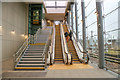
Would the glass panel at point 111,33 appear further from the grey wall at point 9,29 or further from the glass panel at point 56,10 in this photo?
the glass panel at point 56,10

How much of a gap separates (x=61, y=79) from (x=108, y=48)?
368 cm

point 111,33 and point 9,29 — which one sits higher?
point 9,29

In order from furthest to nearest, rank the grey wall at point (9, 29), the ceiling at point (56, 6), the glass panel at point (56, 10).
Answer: the glass panel at point (56, 10), the ceiling at point (56, 6), the grey wall at point (9, 29)

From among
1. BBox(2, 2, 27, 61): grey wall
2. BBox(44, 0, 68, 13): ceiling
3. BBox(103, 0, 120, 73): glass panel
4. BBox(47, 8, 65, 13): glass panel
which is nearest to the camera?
BBox(103, 0, 120, 73): glass panel

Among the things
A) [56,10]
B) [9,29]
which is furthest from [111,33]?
[56,10]

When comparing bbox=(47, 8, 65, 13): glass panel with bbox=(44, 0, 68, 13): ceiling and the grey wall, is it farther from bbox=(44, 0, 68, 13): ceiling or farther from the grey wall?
the grey wall

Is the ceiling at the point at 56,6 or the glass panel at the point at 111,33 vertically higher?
the ceiling at the point at 56,6

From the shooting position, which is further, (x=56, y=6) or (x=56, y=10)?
(x=56, y=10)

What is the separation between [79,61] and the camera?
809 centimetres

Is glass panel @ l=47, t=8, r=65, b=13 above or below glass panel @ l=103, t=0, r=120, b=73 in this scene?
above

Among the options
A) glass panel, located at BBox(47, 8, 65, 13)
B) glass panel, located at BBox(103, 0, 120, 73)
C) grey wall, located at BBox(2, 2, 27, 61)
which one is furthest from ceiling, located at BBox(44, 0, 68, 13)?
glass panel, located at BBox(103, 0, 120, 73)

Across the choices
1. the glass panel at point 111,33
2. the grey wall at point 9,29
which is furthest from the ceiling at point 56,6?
the glass panel at point 111,33

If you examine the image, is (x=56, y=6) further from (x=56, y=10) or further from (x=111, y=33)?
(x=111, y=33)

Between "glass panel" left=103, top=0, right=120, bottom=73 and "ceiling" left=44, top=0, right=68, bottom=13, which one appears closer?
"glass panel" left=103, top=0, right=120, bottom=73
